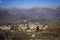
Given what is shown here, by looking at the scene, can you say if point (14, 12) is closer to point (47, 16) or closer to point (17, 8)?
point (17, 8)

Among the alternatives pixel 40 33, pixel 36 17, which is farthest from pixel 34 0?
pixel 40 33

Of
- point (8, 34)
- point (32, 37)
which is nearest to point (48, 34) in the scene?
point (32, 37)

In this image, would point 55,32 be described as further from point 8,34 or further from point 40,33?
point 8,34

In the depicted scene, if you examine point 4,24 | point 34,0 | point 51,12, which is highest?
point 34,0

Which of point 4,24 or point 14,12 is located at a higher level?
point 14,12

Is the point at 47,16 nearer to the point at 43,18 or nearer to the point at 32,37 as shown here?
the point at 43,18

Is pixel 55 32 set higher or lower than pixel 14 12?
lower

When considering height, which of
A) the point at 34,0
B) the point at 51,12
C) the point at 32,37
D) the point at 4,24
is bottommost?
the point at 32,37

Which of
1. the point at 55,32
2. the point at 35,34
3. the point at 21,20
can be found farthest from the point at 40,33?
A: the point at 21,20
